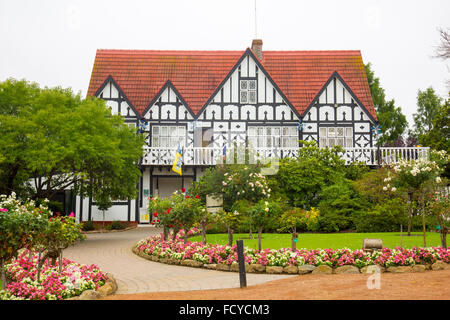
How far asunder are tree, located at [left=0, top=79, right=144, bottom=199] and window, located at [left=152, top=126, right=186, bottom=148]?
660 centimetres

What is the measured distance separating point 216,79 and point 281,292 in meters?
22.7

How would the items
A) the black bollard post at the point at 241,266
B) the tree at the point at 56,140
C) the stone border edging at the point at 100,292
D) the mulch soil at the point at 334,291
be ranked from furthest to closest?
1. the tree at the point at 56,140
2. the black bollard post at the point at 241,266
3. the stone border edging at the point at 100,292
4. the mulch soil at the point at 334,291

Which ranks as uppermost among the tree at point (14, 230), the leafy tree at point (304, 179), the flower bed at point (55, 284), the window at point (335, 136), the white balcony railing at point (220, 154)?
the window at point (335, 136)

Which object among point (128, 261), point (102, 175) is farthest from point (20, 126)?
point (128, 261)

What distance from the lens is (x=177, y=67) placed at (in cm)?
2977

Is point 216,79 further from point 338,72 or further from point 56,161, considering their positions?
point 56,161

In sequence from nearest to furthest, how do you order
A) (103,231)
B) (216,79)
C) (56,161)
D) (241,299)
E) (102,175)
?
(241,299) < (56,161) < (102,175) < (103,231) < (216,79)

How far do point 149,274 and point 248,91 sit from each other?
18.3 metres

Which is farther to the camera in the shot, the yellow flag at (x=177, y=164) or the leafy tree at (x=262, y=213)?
the yellow flag at (x=177, y=164)

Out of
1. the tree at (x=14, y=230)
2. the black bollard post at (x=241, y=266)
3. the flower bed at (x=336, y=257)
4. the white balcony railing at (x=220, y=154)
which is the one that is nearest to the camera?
the tree at (x=14, y=230)

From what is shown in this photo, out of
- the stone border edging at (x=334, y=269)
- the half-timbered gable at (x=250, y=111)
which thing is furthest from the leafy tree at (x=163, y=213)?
the half-timbered gable at (x=250, y=111)

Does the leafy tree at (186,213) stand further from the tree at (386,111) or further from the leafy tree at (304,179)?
the tree at (386,111)

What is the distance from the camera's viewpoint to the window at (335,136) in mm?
27250

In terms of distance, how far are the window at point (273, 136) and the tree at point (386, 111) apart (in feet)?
44.1
